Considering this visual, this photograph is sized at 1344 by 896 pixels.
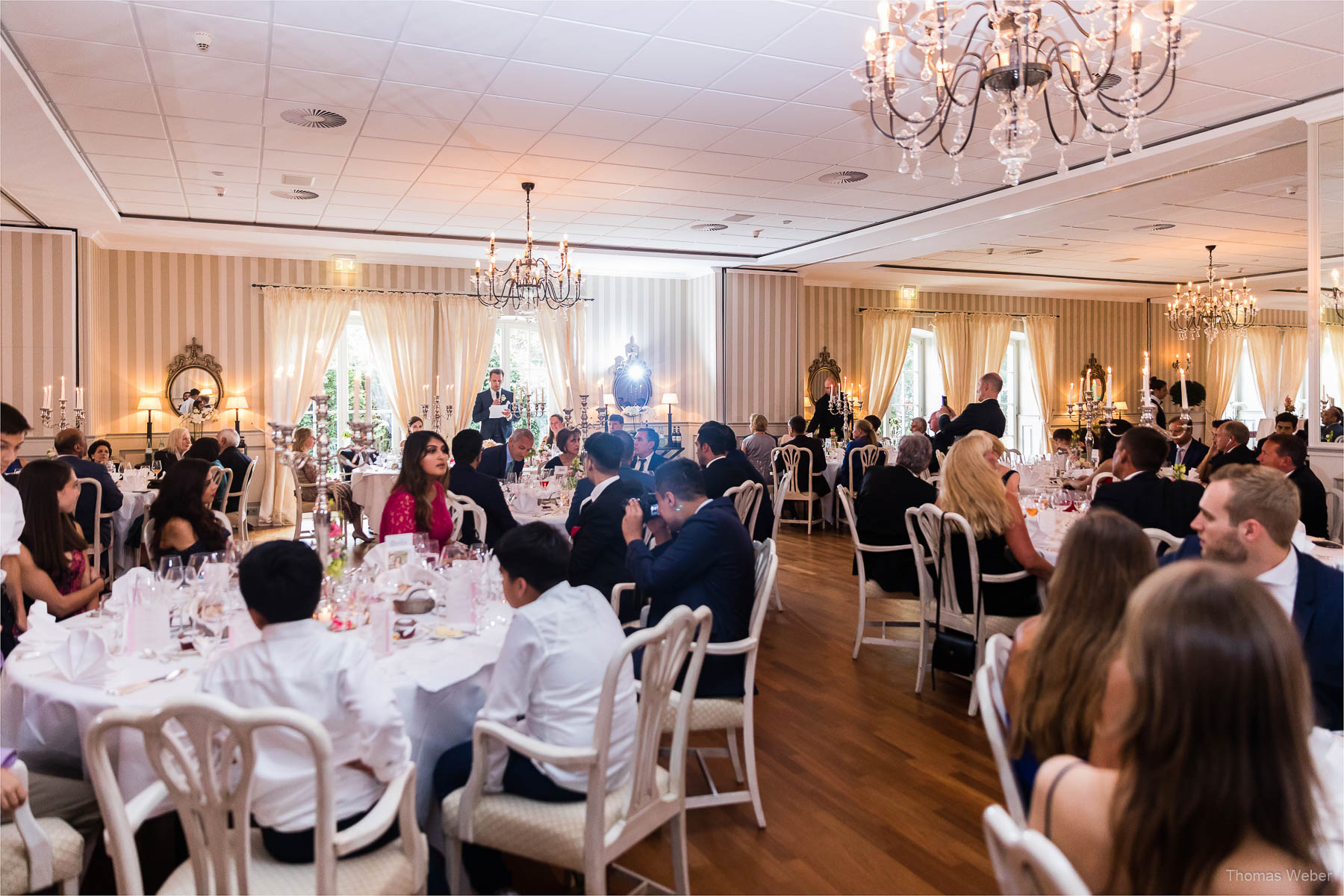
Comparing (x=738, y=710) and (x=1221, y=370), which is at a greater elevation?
(x=1221, y=370)

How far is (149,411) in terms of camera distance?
33.2 feet

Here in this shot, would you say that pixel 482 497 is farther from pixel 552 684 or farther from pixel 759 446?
pixel 759 446

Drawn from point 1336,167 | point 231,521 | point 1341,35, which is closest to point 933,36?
point 1341,35

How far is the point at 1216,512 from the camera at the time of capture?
2.39 m

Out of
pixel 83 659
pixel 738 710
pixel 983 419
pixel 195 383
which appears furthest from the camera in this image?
pixel 195 383

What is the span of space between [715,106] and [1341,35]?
11.1 feet

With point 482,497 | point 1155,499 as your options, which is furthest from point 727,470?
point 1155,499

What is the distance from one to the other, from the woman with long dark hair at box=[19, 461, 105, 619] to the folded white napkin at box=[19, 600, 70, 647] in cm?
77

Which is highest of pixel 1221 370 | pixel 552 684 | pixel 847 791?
pixel 1221 370

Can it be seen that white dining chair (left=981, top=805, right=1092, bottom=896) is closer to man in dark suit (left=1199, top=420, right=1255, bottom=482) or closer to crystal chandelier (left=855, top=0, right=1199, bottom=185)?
crystal chandelier (left=855, top=0, right=1199, bottom=185)

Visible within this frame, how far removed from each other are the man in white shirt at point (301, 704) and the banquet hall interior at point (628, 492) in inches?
0.4

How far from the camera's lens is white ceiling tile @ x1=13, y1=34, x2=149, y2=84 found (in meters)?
4.38

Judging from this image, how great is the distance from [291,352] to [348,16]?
24.6 feet

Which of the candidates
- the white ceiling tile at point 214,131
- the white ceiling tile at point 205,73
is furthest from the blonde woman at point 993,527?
the white ceiling tile at point 214,131
